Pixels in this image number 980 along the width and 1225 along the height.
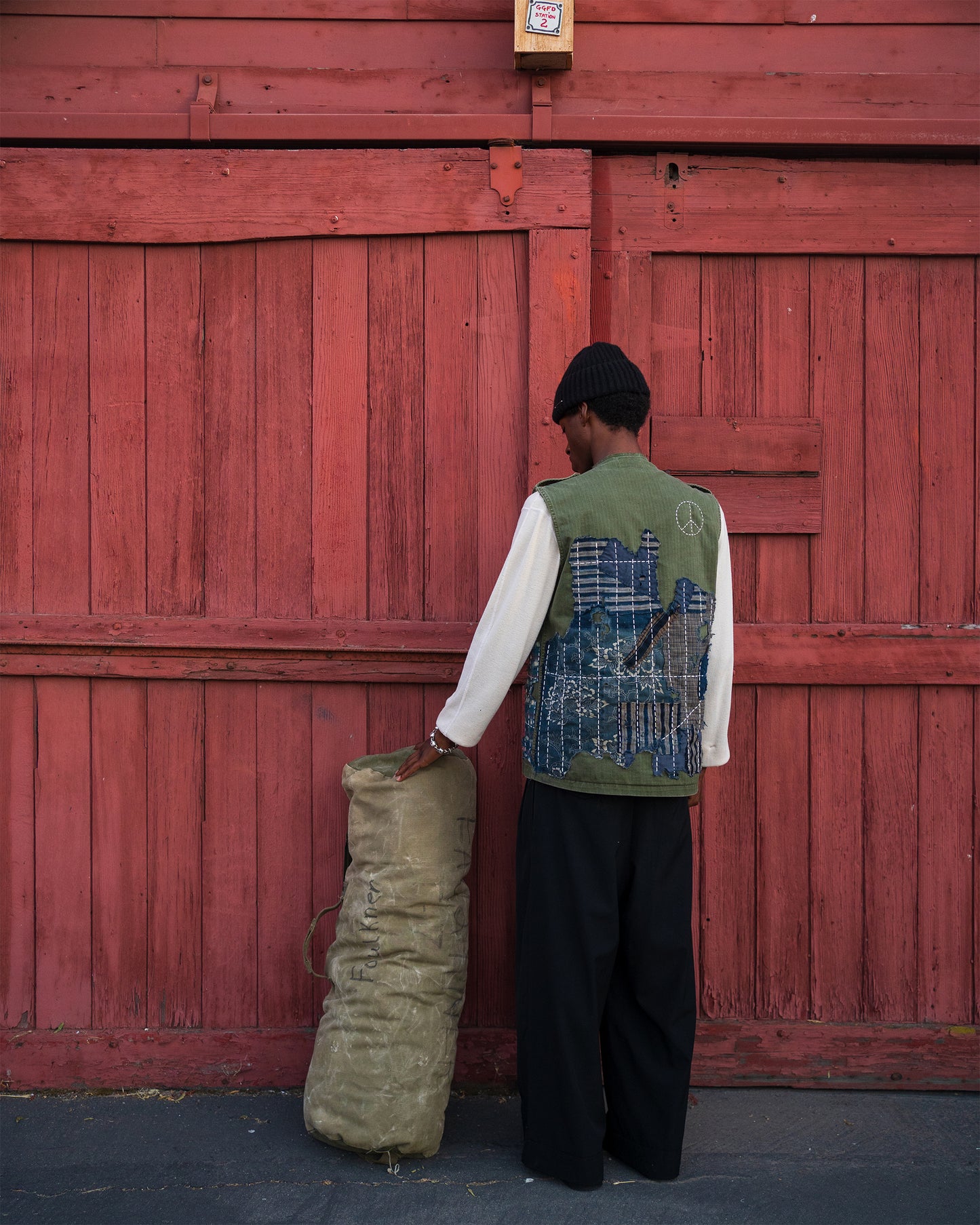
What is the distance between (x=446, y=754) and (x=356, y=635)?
493 millimetres

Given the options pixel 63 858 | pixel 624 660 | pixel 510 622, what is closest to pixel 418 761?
pixel 510 622

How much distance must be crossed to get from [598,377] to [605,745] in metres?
0.85

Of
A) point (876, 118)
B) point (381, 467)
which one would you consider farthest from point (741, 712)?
point (876, 118)

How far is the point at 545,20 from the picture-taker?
2.68 metres

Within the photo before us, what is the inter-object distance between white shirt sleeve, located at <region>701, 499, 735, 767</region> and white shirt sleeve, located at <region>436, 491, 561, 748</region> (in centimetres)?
Result: 41

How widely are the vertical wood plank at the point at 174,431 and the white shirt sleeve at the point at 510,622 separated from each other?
3.36 ft

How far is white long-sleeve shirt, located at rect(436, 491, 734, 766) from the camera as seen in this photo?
2.22m

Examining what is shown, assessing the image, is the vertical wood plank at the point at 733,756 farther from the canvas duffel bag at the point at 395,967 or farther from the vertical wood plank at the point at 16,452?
the vertical wood plank at the point at 16,452

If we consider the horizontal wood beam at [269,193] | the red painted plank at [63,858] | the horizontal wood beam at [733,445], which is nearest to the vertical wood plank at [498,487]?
the horizontal wood beam at [269,193]

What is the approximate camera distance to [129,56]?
2.84 metres

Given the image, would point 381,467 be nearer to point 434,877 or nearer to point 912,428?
point 434,877

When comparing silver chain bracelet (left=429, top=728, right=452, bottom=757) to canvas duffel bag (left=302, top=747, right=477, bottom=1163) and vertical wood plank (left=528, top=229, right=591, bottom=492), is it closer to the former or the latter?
canvas duffel bag (left=302, top=747, right=477, bottom=1163)

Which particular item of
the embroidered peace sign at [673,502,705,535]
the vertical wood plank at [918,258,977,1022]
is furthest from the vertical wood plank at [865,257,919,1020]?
the embroidered peace sign at [673,502,705,535]

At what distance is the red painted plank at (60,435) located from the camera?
2.88m
